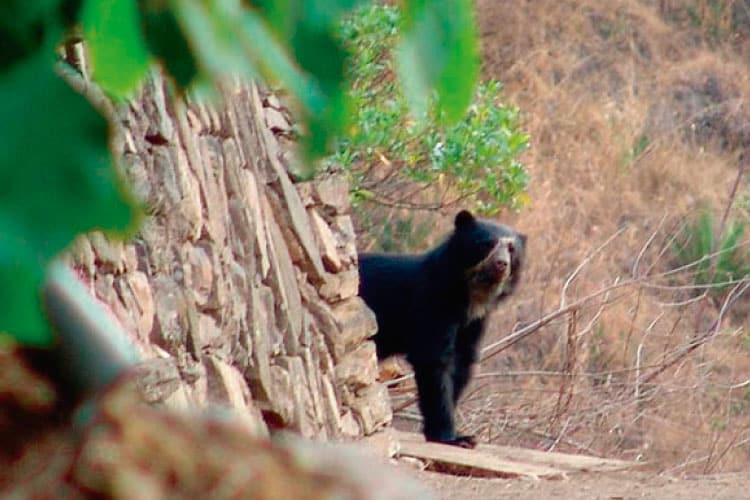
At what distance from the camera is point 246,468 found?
1.05 meters

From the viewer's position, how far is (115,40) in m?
1.05

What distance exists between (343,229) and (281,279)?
4.91 ft

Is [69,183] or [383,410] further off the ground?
[69,183]

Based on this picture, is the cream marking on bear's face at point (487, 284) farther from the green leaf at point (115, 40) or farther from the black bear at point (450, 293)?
the green leaf at point (115, 40)

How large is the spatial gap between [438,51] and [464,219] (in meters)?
9.15

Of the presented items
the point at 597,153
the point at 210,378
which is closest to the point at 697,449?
the point at 597,153

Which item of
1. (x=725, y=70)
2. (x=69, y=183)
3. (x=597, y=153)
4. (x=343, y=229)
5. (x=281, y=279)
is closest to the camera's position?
(x=69, y=183)

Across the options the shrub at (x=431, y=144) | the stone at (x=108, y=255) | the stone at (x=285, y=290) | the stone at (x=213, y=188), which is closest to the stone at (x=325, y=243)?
the stone at (x=285, y=290)

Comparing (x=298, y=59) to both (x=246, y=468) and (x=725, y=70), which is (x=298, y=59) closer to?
(x=246, y=468)

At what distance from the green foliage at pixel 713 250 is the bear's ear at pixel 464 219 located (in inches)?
146

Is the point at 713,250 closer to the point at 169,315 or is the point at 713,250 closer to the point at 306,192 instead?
the point at 306,192

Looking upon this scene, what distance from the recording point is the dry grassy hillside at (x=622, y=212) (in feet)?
38.3

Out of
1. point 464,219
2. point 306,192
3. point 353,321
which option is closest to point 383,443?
point 353,321

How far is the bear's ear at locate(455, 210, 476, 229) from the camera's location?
1017 centimetres
